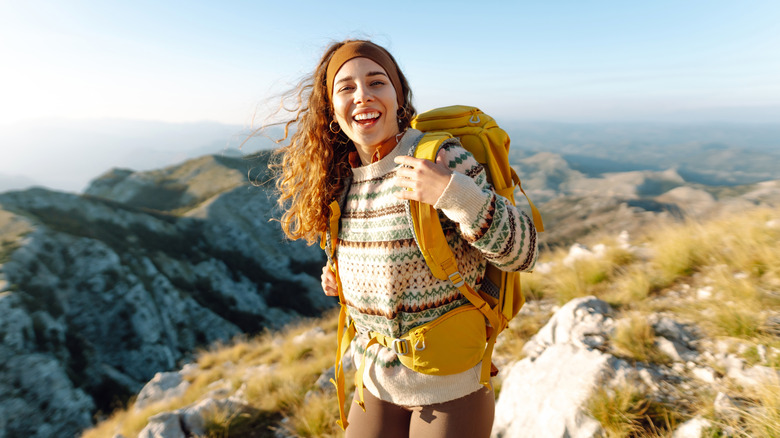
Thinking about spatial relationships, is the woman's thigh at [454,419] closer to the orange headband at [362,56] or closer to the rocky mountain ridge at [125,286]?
the orange headband at [362,56]

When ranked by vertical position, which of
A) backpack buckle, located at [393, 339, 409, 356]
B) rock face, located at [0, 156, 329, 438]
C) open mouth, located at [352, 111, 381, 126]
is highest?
open mouth, located at [352, 111, 381, 126]

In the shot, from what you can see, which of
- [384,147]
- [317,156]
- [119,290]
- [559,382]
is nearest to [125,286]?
[119,290]

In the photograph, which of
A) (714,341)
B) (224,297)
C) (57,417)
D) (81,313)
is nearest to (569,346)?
(714,341)

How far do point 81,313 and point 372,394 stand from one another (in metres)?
36.0

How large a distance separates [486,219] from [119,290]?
38.0 meters

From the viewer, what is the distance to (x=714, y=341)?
10.5 feet

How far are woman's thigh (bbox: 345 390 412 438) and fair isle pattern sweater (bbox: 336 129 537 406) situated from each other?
0.08 m

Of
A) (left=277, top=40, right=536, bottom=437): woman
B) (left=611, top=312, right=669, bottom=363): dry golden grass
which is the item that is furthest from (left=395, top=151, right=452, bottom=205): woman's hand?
(left=611, top=312, right=669, bottom=363): dry golden grass

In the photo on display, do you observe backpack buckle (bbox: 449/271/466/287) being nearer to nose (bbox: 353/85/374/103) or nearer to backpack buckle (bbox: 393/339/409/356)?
backpack buckle (bbox: 393/339/409/356)

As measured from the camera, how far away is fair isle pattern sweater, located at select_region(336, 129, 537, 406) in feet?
5.01

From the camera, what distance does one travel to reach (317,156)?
7.67ft

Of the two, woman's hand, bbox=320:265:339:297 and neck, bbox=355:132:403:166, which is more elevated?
neck, bbox=355:132:403:166

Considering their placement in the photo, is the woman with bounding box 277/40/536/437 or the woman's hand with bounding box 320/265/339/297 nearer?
the woman with bounding box 277/40/536/437

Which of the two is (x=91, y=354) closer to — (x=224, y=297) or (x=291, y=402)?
(x=224, y=297)
